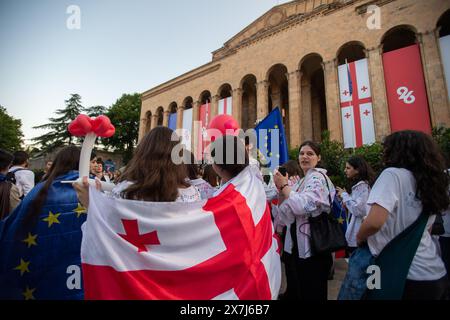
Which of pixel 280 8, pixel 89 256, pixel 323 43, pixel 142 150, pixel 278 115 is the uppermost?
pixel 280 8

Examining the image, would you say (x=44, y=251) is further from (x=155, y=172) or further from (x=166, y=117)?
(x=166, y=117)

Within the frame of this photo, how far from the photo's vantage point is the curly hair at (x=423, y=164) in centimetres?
173

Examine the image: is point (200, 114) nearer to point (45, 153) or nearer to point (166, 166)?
point (166, 166)

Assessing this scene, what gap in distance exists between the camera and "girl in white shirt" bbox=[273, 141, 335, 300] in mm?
2346

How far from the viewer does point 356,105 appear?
13562mm

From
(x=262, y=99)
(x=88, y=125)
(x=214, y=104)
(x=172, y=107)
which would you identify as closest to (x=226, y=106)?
(x=214, y=104)

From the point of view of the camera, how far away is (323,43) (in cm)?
1520

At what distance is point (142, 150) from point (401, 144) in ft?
6.88

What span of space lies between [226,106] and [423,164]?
18.3 metres

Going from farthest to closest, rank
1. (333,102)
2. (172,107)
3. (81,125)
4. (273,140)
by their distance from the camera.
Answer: (172,107), (333,102), (273,140), (81,125)

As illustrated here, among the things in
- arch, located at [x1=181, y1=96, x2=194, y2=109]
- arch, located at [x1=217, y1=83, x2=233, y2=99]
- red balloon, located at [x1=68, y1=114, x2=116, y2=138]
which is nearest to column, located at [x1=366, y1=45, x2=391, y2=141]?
arch, located at [x1=217, y1=83, x2=233, y2=99]

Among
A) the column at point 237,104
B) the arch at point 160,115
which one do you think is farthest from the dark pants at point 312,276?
Answer: the arch at point 160,115
